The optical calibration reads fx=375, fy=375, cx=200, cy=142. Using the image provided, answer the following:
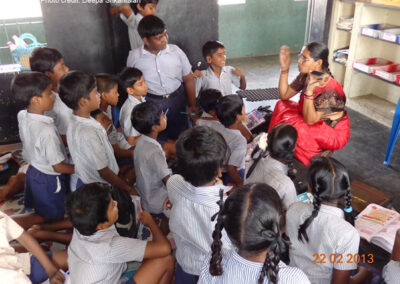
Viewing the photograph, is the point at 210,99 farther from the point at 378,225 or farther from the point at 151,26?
the point at 378,225

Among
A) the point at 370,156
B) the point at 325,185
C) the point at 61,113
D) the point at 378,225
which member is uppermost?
the point at 325,185

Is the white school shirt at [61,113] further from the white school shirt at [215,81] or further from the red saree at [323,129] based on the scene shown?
the red saree at [323,129]

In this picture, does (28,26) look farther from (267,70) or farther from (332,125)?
(332,125)

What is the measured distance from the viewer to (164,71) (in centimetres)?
324

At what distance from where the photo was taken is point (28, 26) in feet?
20.2

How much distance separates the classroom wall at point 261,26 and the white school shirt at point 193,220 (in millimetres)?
6040

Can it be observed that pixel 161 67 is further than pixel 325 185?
Yes

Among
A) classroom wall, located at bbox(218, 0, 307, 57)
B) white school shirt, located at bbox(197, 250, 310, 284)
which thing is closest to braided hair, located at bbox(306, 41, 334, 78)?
white school shirt, located at bbox(197, 250, 310, 284)

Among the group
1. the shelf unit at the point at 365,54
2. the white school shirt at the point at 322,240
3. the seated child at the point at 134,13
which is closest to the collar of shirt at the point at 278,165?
the white school shirt at the point at 322,240

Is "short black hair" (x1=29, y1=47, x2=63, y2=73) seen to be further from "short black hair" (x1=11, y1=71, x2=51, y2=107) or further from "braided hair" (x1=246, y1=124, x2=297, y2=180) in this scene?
"braided hair" (x1=246, y1=124, x2=297, y2=180)

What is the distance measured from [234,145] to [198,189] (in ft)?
3.63

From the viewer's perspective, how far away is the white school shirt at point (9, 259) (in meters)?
1.64

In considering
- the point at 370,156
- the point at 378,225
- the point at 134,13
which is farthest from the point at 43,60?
the point at 370,156

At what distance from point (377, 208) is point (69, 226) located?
6.79 ft
